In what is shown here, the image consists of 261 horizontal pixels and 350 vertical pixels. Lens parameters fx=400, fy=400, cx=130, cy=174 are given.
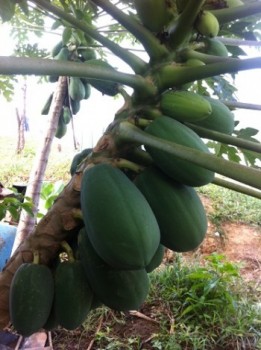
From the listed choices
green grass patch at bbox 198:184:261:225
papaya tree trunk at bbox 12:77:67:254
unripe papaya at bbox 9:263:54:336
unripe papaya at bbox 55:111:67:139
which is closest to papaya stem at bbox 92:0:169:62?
unripe papaya at bbox 9:263:54:336

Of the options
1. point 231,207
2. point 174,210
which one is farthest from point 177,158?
point 231,207

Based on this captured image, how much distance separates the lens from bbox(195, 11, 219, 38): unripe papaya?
954 millimetres

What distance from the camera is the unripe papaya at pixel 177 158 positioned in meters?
0.84

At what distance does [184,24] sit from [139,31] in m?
0.11

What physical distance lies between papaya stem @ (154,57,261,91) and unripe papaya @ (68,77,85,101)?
1314mm

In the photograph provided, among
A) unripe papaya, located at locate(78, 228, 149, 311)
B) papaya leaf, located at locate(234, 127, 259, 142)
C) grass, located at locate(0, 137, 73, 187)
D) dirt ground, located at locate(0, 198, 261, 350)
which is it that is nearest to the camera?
unripe papaya, located at locate(78, 228, 149, 311)

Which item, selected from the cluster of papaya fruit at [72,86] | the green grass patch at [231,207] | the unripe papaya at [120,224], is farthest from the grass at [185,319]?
the unripe papaya at [120,224]

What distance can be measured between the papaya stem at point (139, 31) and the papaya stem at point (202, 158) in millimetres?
211

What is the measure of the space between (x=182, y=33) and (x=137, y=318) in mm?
2188

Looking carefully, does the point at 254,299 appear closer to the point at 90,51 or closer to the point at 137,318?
the point at 137,318

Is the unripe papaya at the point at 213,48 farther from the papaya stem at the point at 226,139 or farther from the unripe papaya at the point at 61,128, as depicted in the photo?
the unripe papaya at the point at 61,128

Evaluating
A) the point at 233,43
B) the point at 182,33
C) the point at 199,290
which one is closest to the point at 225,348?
the point at 199,290

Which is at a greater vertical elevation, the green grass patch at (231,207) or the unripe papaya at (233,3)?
the unripe papaya at (233,3)

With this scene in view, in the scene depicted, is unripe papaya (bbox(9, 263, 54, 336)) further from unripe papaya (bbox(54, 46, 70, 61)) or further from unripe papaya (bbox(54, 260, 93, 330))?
unripe papaya (bbox(54, 46, 70, 61))
